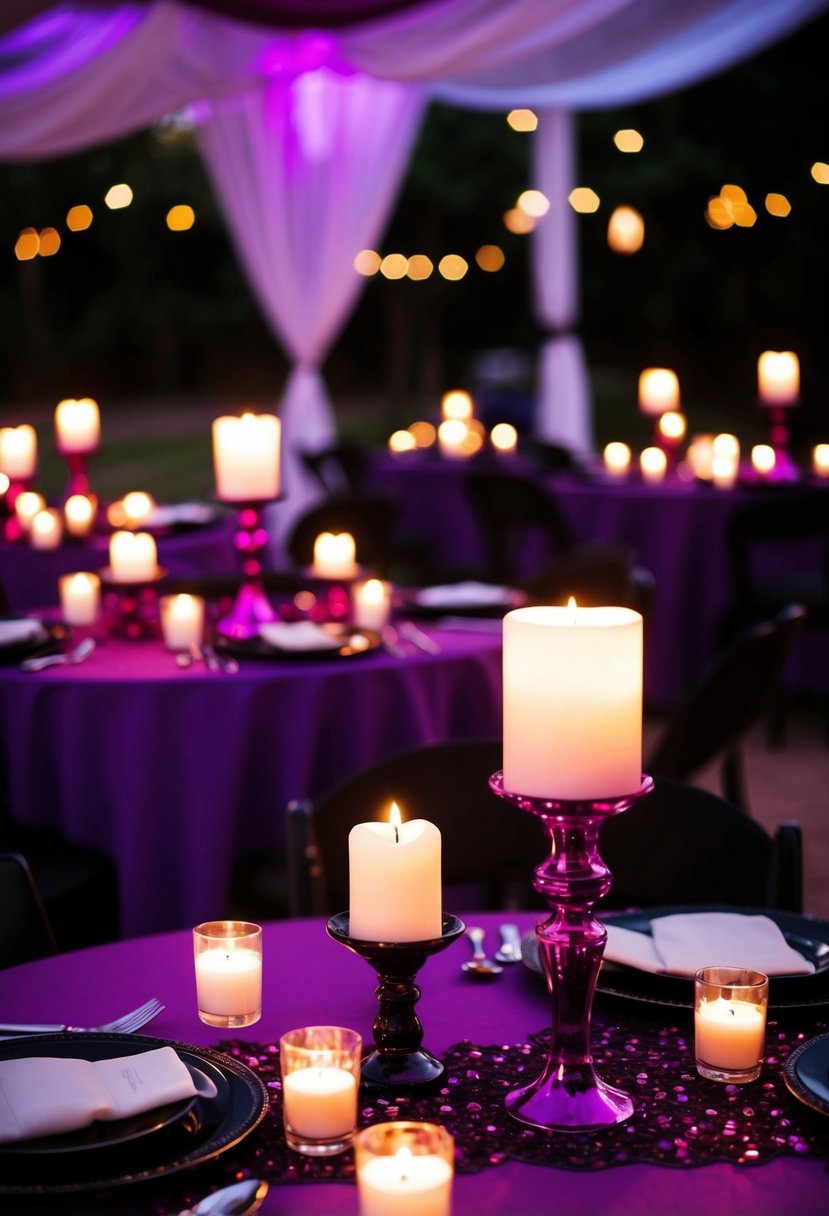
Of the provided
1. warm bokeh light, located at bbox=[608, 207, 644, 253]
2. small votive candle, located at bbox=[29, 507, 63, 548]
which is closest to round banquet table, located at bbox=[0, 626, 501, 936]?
small votive candle, located at bbox=[29, 507, 63, 548]

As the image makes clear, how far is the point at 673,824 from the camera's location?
186 centimetres

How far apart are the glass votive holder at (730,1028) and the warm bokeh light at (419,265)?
1251 centimetres

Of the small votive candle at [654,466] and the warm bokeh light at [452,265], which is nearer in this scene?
the small votive candle at [654,466]

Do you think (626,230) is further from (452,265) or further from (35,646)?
(35,646)

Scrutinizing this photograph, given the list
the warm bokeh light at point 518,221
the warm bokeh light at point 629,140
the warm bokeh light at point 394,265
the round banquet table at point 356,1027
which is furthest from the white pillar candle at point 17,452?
the warm bokeh light at point 394,265

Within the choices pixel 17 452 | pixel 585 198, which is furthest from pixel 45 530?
pixel 585 198

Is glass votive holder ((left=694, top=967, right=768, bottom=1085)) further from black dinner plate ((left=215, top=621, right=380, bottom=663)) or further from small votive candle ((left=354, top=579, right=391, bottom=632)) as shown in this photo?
small votive candle ((left=354, top=579, right=391, bottom=632))

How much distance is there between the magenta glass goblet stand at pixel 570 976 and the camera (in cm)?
110

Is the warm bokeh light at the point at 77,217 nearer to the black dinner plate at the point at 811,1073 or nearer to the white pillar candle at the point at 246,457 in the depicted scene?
the white pillar candle at the point at 246,457

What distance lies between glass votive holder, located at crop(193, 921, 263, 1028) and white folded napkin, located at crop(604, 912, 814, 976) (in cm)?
31

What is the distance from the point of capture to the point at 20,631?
294 centimetres

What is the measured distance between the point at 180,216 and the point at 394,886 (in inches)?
511

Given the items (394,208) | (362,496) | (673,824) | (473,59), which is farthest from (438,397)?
(673,824)

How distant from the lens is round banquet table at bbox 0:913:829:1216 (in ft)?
3.40
